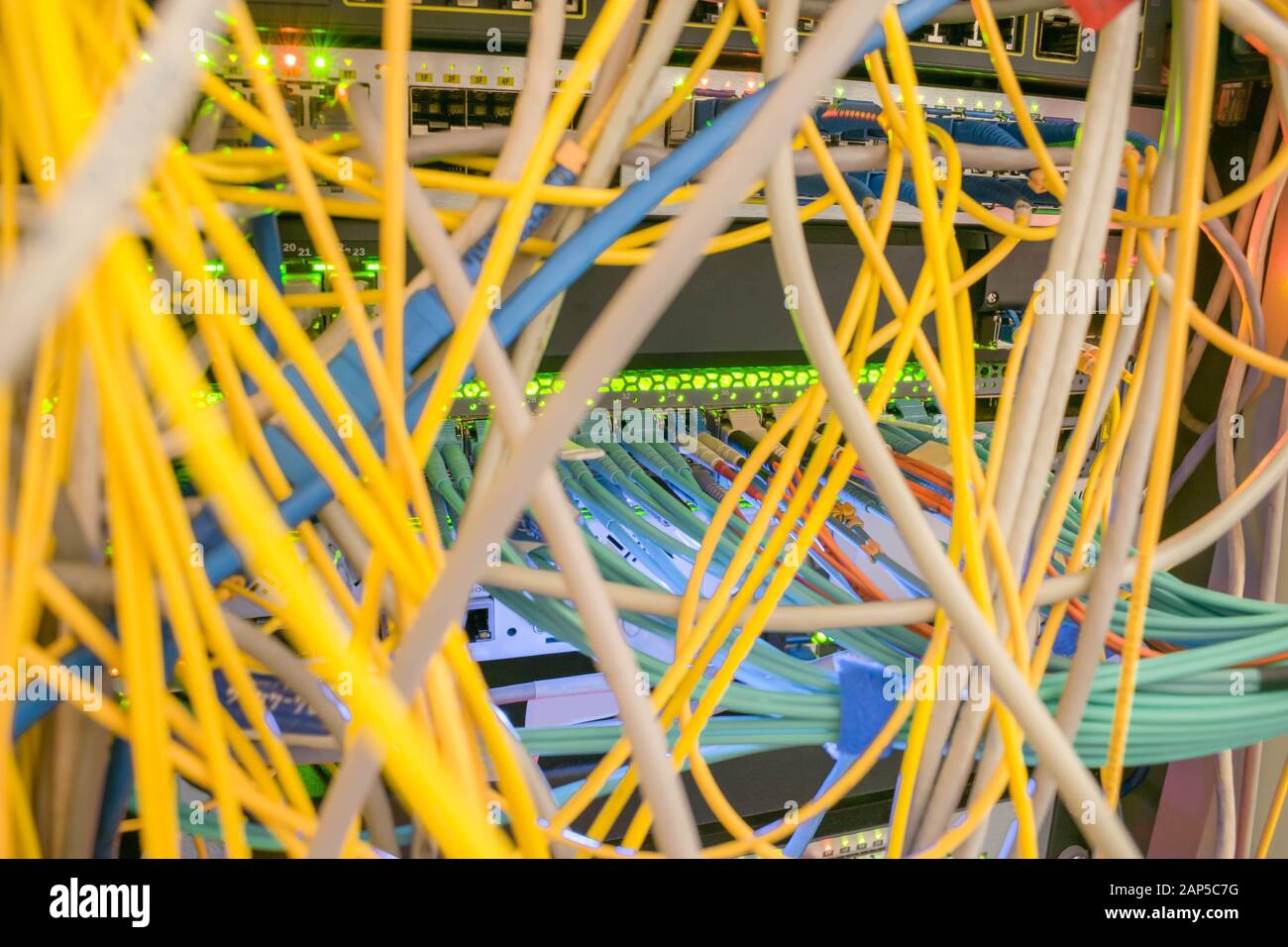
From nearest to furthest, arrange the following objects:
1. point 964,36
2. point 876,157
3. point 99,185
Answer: point 99,185 → point 876,157 → point 964,36

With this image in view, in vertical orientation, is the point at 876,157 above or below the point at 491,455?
above

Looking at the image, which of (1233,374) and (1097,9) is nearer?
(1097,9)

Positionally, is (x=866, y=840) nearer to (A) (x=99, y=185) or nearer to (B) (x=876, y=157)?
(B) (x=876, y=157)

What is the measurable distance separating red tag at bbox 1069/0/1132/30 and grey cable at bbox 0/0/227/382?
29 centimetres

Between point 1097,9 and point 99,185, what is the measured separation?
1.04 ft

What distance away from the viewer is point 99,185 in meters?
0.14

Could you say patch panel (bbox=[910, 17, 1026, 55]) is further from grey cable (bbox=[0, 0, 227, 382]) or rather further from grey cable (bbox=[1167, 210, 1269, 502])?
grey cable (bbox=[0, 0, 227, 382])

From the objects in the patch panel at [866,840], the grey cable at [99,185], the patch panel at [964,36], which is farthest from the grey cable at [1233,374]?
the grey cable at [99,185]

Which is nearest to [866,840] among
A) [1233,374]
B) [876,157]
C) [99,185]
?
[1233,374]

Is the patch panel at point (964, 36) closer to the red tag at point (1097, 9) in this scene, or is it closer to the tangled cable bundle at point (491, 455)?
the tangled cable bundle at point (491, 455)

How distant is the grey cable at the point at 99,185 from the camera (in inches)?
5.3

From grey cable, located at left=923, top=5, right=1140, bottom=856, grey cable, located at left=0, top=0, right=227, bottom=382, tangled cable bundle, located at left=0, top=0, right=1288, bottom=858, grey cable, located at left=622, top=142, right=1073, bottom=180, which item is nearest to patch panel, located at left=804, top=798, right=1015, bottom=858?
tangled cable bundle, located at left=0, top=0, right=1288, bottom=858

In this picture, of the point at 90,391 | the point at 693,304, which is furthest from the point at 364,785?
the point at 693,304
